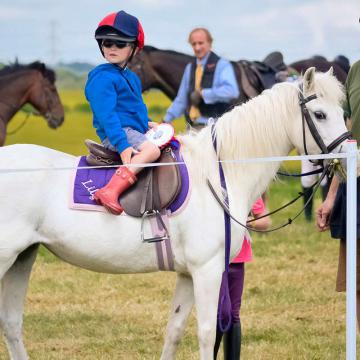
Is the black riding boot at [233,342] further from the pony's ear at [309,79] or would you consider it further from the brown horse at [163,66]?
the brown horse at [163,66]

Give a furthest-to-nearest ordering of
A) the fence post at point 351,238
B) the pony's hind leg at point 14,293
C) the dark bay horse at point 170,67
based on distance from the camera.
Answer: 1. the dark bay horse at point 170,67
2. the pony's hind leg at point 14,293
3. the fence post at point 351,238

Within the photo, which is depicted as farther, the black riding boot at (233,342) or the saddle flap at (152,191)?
the black riding boot at (233,342)

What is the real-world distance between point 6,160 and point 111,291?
3393 mm

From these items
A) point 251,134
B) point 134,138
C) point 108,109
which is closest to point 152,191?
point 134,138

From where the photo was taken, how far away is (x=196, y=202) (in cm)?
446

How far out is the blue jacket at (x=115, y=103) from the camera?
14.4 feet

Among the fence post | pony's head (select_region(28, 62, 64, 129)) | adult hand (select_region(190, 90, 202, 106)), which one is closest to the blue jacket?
the fence post

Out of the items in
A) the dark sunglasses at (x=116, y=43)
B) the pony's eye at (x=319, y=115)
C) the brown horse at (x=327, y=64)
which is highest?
the brown horse at (x=327, y=64)

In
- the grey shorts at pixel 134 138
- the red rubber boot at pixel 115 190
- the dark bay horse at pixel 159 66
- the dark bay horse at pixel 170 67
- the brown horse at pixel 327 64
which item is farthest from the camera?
the brown horse at pixel 327 64

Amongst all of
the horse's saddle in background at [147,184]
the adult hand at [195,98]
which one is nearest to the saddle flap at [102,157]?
the horse's saddle in background at [147,184]

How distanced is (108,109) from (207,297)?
1068mm

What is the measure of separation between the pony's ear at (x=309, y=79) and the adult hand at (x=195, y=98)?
5.96 meters

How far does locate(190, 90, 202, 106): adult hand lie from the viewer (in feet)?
34.0

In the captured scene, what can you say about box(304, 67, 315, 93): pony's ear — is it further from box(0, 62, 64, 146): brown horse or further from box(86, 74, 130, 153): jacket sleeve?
box(0, 62, 64, 146): brown horse
